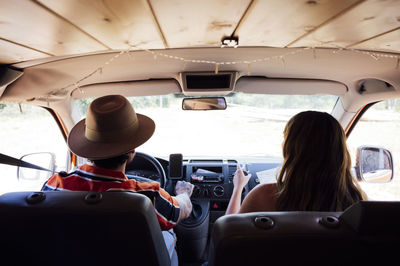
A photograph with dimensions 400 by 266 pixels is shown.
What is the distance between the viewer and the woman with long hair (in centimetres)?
148

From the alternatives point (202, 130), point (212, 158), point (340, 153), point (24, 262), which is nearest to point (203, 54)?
point (340, 153)

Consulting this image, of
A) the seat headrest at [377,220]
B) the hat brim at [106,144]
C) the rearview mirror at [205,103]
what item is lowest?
the seat headrest at [377,220]

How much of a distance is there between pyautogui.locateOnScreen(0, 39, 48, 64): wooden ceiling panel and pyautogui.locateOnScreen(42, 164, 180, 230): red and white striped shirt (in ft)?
2.88

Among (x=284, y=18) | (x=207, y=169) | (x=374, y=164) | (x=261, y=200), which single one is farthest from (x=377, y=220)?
(x=374, y=164)

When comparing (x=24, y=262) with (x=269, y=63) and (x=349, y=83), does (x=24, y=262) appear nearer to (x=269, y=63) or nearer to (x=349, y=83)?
(x=269, y=63)

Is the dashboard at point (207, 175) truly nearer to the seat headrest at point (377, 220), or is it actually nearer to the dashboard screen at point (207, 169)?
the dashboard screen at point (207, 169)

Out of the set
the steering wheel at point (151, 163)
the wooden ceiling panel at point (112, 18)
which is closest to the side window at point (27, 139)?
the steering wheel at point (151, 163)

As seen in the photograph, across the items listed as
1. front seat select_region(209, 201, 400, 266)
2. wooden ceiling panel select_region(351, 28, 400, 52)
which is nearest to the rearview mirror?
wooden ceiling panel select_region(351, 28, 400, 52)

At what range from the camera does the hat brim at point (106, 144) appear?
1.65m

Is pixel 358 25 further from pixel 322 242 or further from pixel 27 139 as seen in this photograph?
pixel 27 139

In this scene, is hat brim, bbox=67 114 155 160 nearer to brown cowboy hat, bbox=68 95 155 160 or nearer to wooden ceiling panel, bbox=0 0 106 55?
brown cowboy hat, bbox=68 95 155 160

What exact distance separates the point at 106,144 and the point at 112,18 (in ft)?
2.62

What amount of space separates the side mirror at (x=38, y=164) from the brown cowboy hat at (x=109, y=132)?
1.50m

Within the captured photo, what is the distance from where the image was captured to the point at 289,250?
0.85 metres
